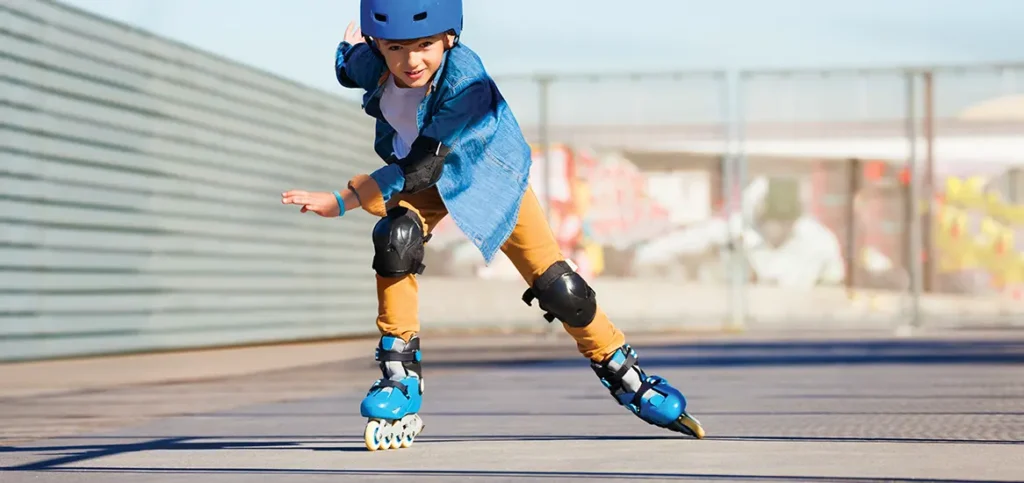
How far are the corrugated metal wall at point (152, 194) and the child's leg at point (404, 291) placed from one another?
6658 mm

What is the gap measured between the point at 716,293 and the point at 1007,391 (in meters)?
9.25

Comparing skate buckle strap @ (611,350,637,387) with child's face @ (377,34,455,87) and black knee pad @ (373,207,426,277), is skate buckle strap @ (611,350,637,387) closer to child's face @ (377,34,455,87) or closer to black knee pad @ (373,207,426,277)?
black knee pad @ (373,207,426,277)

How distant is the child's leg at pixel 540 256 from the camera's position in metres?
5.16

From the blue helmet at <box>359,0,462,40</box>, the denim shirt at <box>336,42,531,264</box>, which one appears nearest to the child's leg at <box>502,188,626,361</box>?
the denim shirt at <box>336,42,531,264</box>

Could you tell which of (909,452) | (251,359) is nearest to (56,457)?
(909,452)

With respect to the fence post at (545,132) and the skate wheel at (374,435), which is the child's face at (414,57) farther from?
the fence post at (545,132)

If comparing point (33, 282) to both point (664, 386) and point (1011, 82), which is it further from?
point (1011, 82)

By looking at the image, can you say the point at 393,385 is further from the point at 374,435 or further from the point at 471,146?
the point at 471,146

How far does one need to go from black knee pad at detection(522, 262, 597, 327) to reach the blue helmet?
837 millimetres

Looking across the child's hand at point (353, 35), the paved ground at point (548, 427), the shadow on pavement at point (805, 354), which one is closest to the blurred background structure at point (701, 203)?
the shadow on pavement at point (805, 354)

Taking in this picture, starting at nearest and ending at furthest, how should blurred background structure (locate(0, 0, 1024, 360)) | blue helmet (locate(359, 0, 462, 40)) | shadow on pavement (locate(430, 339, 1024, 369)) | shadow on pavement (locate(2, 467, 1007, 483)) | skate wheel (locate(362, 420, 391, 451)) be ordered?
shadow on pavement (locate(2, 467, 1007, 483))
blue helmet (locate(359, 0, 462, 40))
skate wheel (locate(362, 420, 391, 451))
shadow on pavement (locate(430, 339, 1024, 369))
blurred background structure (locate(0, 0, 1024, 360))

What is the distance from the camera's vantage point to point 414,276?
5188mm

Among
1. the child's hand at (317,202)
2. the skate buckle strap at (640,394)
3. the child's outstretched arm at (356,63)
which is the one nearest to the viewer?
the child's hand at (317,202)

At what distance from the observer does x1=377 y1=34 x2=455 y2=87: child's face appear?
488 cm
